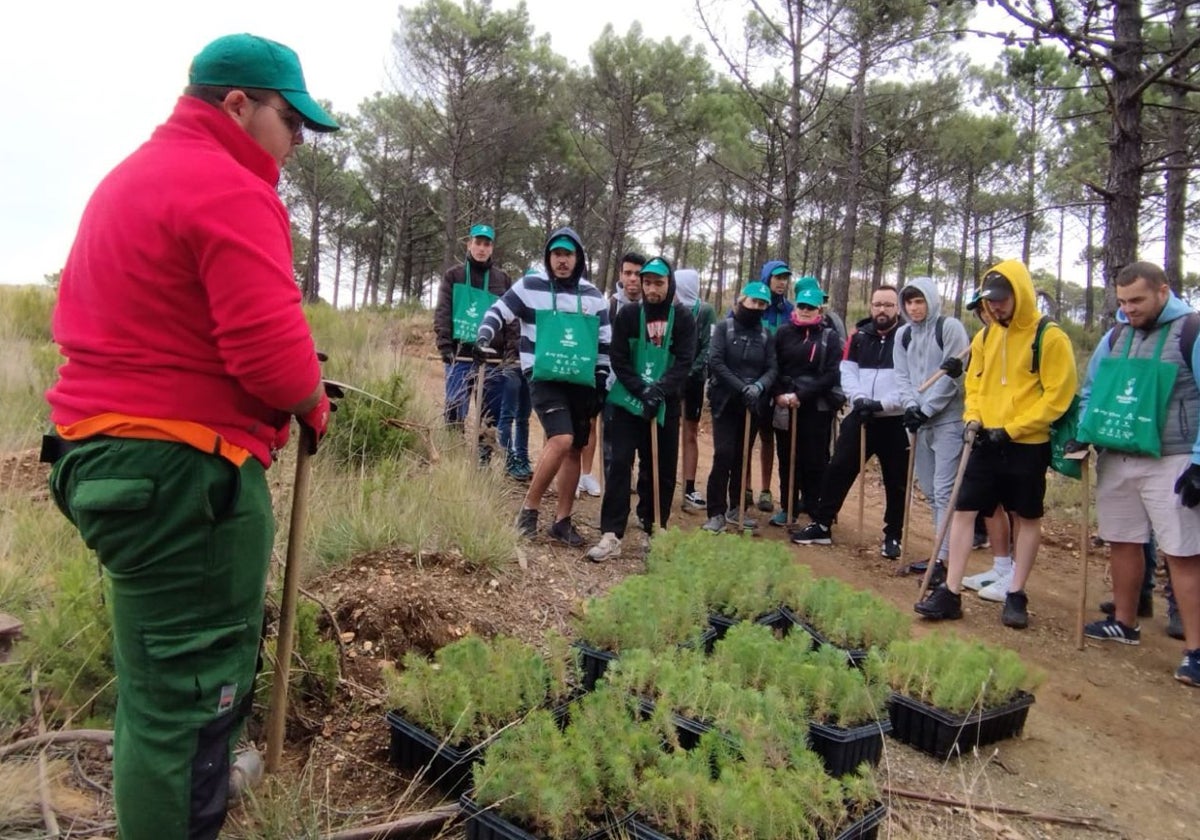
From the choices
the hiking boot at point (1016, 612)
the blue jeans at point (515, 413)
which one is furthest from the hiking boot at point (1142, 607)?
the blue jeans at point (515, 413)

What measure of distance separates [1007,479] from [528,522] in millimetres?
2937

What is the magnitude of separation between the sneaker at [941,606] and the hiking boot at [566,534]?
215cm

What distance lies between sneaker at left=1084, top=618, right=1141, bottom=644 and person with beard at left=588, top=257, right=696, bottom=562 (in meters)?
2.68

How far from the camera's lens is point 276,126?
201cm

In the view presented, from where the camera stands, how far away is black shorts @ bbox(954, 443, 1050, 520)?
474 cm

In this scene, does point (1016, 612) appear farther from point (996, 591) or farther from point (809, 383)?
point (809, 383)

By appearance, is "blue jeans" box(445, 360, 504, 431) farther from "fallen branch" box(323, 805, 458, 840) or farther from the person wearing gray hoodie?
"fallen branch" box(323, 805, 458, 840)

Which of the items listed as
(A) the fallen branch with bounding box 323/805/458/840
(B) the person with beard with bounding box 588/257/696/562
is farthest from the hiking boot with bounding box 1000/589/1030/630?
(A) the fallen branch with bounding box 323/805/458/840

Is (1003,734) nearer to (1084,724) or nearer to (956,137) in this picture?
(1084,724)

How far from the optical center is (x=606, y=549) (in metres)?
5.26

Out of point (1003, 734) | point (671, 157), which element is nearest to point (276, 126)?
point (1003, 734)

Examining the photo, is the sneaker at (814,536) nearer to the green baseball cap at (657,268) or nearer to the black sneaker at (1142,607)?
the black sneaker at (1142,607)

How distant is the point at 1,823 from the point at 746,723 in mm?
2104

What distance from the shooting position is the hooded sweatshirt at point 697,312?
6.80m
